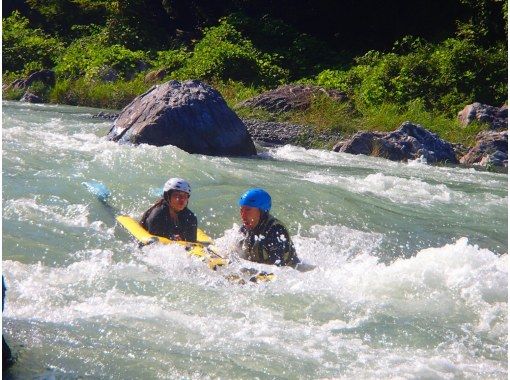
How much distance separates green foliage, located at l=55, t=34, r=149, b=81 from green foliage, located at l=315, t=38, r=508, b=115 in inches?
203

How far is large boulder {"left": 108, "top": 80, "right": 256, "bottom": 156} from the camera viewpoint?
12.3 m

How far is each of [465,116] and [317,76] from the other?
4.95 metres

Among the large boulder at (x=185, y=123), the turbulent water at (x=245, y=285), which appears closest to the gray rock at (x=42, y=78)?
the large boulder at (x=185, y=123)

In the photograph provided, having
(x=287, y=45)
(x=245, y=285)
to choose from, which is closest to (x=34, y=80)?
(x=287, y=45)

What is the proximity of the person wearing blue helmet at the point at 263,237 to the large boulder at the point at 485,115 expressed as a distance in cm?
1010

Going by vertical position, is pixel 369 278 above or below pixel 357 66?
below

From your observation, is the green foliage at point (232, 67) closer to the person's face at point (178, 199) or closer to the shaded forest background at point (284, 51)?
the shaded forest background at point (284, 51)

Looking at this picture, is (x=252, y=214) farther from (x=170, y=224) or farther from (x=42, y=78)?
(x=42, y=78)

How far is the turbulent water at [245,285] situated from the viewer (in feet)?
15.3

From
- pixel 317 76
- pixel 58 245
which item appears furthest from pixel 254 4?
pixel 58 245

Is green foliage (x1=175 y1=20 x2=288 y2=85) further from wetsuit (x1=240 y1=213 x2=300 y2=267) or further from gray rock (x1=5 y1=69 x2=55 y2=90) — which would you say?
wetsuit (x1=240 y1=213 x2=300 y2=267)

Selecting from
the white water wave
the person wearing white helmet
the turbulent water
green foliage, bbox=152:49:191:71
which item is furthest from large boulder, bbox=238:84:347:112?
the person wearing white helmet

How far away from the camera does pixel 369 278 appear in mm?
6453

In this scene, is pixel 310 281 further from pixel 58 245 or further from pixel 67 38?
pixel 67 38
